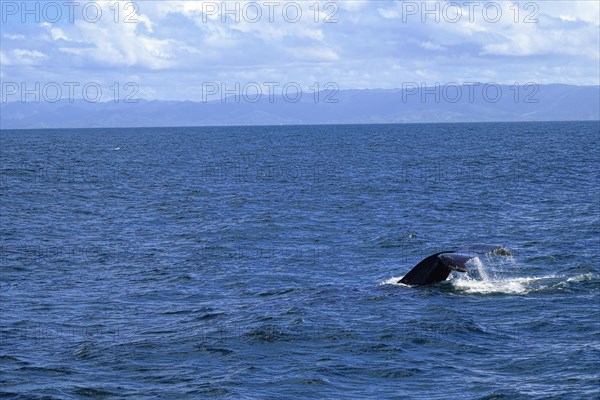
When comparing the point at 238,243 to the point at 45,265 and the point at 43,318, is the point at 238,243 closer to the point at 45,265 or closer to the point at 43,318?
the point at 45,265

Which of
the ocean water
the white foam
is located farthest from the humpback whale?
the ocean water

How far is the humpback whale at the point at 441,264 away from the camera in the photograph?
2336 cm

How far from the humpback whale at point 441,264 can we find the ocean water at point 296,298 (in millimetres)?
370

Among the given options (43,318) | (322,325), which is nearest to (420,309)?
(322,325)

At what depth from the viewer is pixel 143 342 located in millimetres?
20922

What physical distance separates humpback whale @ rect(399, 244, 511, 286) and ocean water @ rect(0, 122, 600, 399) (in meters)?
0.37

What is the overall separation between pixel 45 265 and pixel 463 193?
1209 inches

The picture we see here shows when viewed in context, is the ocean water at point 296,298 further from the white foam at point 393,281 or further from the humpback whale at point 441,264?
the humpback whale at point 441,264

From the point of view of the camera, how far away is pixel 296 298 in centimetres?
2581

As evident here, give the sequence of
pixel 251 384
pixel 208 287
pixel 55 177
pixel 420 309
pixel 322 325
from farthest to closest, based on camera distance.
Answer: pixel 55 177 → pixel 208 287 → pixel 420 309 → pixel 322 325 → pixel 251 384

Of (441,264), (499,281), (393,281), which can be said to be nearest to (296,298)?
(393,281)

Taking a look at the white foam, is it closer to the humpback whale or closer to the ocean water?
the ocean water

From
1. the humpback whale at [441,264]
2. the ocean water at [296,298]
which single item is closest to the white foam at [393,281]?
the ocean water at [296,298]

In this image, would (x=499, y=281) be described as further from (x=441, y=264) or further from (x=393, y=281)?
(x=393, y=281)
